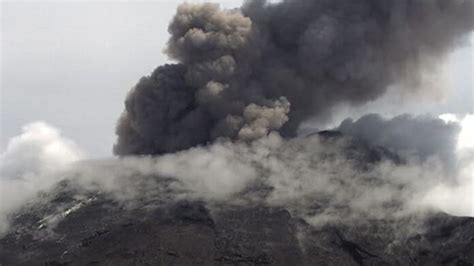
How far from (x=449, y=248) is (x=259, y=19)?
132ft

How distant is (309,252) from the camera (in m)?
93.0

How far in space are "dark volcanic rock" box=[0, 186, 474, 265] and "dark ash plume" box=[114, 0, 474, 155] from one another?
13.0 m

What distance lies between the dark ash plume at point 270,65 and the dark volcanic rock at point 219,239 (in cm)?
1296

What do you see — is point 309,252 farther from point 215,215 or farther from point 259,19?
point 259,19

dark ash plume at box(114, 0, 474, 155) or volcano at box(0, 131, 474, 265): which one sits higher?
dark ash plume at box(114, 0, 474, 155)

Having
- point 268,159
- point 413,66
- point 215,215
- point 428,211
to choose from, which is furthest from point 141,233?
point 413,66

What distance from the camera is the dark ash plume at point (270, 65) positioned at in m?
110

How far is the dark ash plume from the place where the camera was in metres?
110

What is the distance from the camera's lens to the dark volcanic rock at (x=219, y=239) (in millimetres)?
91000

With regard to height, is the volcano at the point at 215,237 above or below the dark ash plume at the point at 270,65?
below

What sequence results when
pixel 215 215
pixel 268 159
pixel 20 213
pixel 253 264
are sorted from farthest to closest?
pixel 268 159 → pixel 20 213 → pixel 215 215 → pixel 253 264

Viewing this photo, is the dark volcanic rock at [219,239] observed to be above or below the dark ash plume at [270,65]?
below

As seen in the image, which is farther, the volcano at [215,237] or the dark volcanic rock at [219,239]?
the volcano at [215,237]

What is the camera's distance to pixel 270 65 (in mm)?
113812
